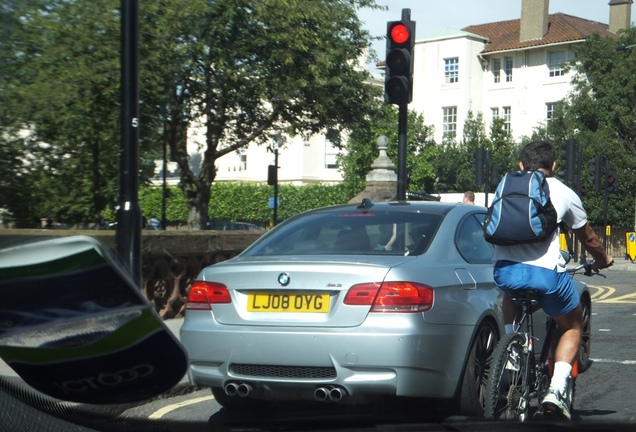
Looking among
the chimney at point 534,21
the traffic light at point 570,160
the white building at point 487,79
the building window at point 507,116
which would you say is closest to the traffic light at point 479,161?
the traffic light at point 570,160

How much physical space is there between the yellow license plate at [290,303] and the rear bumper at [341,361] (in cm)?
12

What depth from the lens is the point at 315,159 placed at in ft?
221

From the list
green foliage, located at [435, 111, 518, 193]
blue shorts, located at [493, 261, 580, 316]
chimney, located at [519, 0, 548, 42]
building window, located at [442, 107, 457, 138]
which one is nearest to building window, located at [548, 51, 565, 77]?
chimney, located at [519, 0, 548, 42]

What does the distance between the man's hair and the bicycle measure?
68cm

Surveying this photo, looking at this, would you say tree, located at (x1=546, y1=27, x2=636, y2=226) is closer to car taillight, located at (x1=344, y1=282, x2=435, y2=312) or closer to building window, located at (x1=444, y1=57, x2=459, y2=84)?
building window, located at (x1=444, y1=57, x2=459, y2=84)

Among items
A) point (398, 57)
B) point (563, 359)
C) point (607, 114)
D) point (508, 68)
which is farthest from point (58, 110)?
point (508, 68)

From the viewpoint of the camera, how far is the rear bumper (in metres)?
4.64

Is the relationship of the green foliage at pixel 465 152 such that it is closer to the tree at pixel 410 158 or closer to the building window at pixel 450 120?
the tree at pixel 410 158

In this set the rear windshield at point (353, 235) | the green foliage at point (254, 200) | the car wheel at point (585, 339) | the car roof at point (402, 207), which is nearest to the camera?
the rear windshield at point (353, 235)

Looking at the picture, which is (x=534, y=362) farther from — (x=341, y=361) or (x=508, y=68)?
(x=508, y=68)

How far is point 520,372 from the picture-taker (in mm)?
4922

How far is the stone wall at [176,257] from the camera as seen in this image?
800 centimetres

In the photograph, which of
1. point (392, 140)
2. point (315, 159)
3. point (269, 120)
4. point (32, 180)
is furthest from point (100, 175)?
point (315, 159)

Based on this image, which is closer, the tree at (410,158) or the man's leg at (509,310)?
the man's leg at (509,310)
